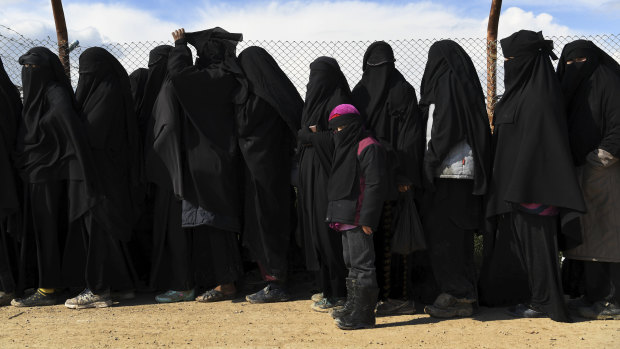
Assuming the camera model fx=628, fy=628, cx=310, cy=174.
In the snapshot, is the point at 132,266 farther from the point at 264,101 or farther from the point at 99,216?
the point at 264,101

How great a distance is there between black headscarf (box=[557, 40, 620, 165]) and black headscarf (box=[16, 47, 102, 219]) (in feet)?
11.0

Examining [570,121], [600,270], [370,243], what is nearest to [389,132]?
[370,243]

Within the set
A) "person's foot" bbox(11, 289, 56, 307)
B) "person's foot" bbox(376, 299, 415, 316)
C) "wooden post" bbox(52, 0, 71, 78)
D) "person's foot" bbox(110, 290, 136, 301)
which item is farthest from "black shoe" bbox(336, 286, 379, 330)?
"wooden post" bbox(52, 0, 71, 78)

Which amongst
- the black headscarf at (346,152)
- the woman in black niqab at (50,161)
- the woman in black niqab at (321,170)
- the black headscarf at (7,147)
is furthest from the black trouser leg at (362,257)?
the black headscarf at (7,147)

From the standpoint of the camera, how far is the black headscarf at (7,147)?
15.1 feet

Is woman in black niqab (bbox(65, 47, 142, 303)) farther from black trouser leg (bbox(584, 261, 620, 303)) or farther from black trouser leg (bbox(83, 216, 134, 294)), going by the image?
black trouser leg (bbox(584, 261, 620, 303))

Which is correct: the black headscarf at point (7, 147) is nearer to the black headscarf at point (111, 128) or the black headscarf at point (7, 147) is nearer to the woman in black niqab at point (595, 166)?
the black headscarf at point (111, 128)

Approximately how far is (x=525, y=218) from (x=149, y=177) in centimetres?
A: 270

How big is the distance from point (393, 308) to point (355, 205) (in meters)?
0.88

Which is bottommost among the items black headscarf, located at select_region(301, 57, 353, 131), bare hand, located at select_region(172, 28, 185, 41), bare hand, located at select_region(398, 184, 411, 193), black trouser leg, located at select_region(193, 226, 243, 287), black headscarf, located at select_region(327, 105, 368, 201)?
black trouser leg, located at select_region(193, 226, 243, 287)

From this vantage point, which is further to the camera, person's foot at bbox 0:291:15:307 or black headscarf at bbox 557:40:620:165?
person's foot at bbox 0:291:15:307

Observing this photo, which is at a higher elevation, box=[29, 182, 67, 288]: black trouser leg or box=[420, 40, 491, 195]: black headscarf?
box=[420, 40, 491, 195]: black headscarf

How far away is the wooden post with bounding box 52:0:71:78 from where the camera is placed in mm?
5441

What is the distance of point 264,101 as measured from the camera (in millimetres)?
4605
